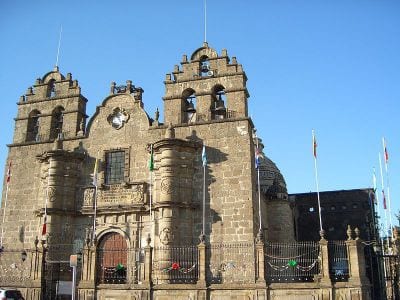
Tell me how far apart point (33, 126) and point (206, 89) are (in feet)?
35.4

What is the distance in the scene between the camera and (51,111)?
2622 centimetres

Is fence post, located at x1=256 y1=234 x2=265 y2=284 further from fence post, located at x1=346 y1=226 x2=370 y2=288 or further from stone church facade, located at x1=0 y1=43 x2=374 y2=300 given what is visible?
fence post, located at x1=346 y1=226 x2=370 y2=288

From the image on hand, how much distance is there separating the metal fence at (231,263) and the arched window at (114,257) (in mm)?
4145

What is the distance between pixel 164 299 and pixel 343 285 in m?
6.67

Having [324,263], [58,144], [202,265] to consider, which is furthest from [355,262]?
[58,144]

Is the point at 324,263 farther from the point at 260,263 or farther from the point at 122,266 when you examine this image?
the point at 122,266

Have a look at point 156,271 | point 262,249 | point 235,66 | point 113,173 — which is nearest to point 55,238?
point 113,173

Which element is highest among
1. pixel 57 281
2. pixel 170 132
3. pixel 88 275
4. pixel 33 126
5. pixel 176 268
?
pixel 33 126

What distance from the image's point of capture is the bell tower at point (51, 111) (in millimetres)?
25547

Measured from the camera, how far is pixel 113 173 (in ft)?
78.1

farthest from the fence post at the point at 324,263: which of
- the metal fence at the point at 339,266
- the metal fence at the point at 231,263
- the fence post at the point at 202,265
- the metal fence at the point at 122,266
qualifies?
the metal fence at the point at 122,266

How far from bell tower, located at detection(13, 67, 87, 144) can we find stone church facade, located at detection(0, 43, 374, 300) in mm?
74

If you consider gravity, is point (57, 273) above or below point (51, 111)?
below

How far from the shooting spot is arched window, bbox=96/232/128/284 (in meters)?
21.5
